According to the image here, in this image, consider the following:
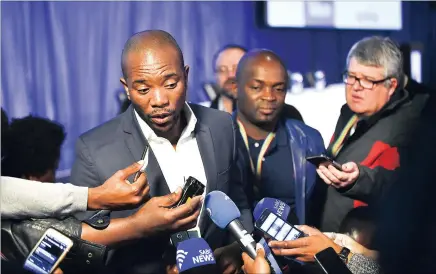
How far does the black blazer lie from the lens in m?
2.21

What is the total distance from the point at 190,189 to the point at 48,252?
40cm

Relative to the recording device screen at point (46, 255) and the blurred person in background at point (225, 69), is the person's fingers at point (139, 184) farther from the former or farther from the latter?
the blurred person in background at point (225, 69)

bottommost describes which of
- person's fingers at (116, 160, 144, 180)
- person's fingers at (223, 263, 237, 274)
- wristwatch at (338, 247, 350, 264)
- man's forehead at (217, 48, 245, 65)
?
person's fingers at (223, 263, 237, 274)

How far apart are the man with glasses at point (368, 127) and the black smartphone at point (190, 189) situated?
67 centimetres

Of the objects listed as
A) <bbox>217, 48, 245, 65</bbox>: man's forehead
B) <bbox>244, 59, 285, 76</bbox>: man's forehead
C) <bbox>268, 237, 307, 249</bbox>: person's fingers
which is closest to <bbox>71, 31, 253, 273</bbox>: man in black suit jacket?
<bbox>268, 237, 307, 249</bbox>: person's fingers

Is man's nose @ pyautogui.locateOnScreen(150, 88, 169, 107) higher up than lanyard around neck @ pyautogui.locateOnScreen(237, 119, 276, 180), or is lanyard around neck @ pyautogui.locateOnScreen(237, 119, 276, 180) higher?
man's nose @ pyautogui.locateOnScreen(150, 88, 169, 107)

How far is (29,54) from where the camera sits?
163 inches

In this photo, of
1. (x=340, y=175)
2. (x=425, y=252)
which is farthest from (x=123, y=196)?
(x=425, y=252)

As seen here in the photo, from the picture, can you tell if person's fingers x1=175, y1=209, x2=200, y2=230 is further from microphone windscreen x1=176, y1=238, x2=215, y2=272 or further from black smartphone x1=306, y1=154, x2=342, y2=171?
black smartphone x1=306, y1=154, x2=342, y2=171

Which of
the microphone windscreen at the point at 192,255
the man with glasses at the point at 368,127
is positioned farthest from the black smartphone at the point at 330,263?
the man with glasses at the point at 368,127

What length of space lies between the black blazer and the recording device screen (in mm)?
250

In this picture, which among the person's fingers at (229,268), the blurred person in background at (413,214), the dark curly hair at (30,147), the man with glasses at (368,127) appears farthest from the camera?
the dark curly hair at (30,147)

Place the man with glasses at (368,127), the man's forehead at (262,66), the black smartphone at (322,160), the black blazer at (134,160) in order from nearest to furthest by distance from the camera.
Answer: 1. the black blazer at (134,160)
2. the black smartphone at (322,160)
3. the man with glasses at (368,127)
4. the man's forehead at (262,66)

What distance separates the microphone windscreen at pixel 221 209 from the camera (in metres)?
1.95
